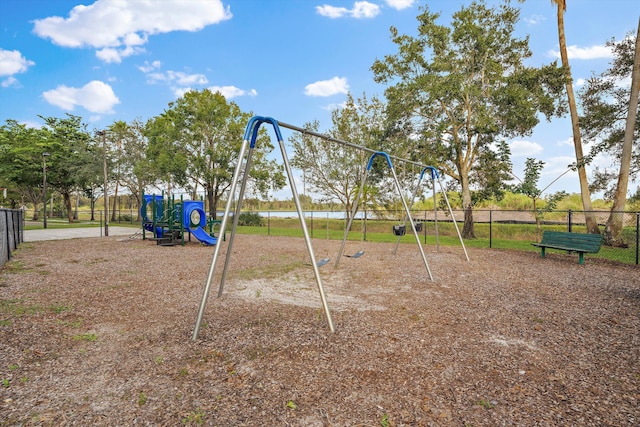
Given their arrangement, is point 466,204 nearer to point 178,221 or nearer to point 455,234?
point 455,234

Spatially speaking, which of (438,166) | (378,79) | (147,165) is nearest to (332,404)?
(438,166)

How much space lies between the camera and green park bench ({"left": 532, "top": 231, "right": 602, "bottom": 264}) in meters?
8.98

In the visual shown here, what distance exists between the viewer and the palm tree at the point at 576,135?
46.0 feet

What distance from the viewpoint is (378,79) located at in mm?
18625

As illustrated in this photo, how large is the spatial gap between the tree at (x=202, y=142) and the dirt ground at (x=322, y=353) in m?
21.4

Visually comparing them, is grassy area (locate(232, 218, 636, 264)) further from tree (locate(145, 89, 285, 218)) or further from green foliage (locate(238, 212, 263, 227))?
tree (locate(145, 89, 285, 218))

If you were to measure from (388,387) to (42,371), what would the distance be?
3352 millimetres

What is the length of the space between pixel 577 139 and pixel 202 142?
25430mm

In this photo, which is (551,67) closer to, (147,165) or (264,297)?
(264,297)

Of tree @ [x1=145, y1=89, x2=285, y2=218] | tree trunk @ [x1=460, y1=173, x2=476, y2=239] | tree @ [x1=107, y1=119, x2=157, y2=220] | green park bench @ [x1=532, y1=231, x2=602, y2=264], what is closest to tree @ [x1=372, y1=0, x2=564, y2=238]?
tree trunk @ [x1=460, y1=173, x2=476, y2=239]

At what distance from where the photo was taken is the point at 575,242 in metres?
9.57

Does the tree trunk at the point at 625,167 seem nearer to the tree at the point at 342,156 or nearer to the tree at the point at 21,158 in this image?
the tree at the point at 342,156

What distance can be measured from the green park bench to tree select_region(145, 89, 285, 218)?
22.7 m

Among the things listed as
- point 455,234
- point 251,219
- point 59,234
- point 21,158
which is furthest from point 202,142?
point 21,158
